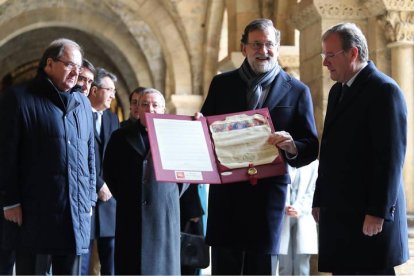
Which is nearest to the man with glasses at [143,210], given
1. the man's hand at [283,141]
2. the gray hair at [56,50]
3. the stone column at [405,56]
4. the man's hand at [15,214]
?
the gray hair at [56,50]

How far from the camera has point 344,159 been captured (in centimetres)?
348

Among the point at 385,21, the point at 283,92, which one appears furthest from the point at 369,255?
the point at 385,21

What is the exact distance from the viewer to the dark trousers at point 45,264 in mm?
3803

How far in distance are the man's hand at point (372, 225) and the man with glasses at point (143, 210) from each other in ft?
5.47

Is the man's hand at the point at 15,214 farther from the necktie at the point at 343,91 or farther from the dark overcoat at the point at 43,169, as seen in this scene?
the necktie at the point at 343,91

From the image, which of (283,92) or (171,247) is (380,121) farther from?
(171,247)

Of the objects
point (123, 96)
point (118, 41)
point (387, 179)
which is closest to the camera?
point (387, 179)

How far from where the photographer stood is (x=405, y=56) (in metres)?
7.00

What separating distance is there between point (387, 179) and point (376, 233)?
0.81 feet

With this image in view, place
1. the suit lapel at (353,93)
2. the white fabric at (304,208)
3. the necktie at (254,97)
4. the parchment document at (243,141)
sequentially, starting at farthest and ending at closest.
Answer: the white fabric at (304,208), the necktie at (254,97), the parchment document at (243,141), the suit lapel at (353,93)

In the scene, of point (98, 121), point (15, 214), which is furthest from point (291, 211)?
point (15, 214)

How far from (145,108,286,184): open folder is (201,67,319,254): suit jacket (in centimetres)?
10

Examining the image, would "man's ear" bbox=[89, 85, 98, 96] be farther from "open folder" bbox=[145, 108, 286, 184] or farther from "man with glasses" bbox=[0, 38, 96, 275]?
"open folder" bbox=[145, 108, 286, 184]

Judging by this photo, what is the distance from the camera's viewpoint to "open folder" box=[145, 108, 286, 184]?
3.59 meters
